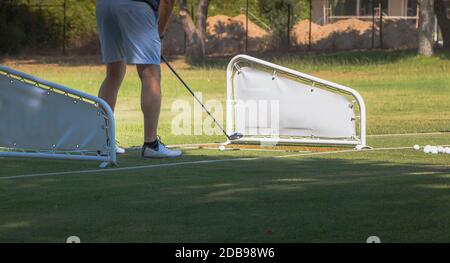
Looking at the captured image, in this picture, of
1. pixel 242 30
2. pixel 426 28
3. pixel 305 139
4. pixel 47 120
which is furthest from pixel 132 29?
pixel 242 30

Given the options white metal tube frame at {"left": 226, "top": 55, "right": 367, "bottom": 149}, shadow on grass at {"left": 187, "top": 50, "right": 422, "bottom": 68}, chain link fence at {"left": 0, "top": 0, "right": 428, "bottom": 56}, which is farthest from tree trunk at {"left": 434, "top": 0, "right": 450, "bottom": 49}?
white metal tube frame at {"left": 226, "top": 55, "right": 367, "bottom": 149}

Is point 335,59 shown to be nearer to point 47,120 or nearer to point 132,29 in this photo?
point 132,29

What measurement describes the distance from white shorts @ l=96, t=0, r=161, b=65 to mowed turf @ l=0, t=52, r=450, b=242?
0.98m

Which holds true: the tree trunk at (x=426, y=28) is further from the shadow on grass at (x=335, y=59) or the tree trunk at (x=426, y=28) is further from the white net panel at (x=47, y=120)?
the white net panel at (x=47, y=120)

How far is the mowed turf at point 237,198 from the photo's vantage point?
21.0ft

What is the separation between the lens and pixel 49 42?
55594 millimetres

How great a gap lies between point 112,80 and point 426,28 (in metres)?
34.1

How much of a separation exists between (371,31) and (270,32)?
5422 millimetres

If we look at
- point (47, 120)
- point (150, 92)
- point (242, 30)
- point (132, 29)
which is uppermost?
point (132, 29)

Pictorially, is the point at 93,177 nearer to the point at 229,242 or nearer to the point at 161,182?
the point at 161,182

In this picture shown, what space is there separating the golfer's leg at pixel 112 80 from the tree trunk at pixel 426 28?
108 feet

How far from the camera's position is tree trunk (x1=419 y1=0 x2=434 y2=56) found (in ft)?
142

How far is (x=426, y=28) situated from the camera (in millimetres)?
43812

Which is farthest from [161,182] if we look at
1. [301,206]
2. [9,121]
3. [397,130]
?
[397,130]
